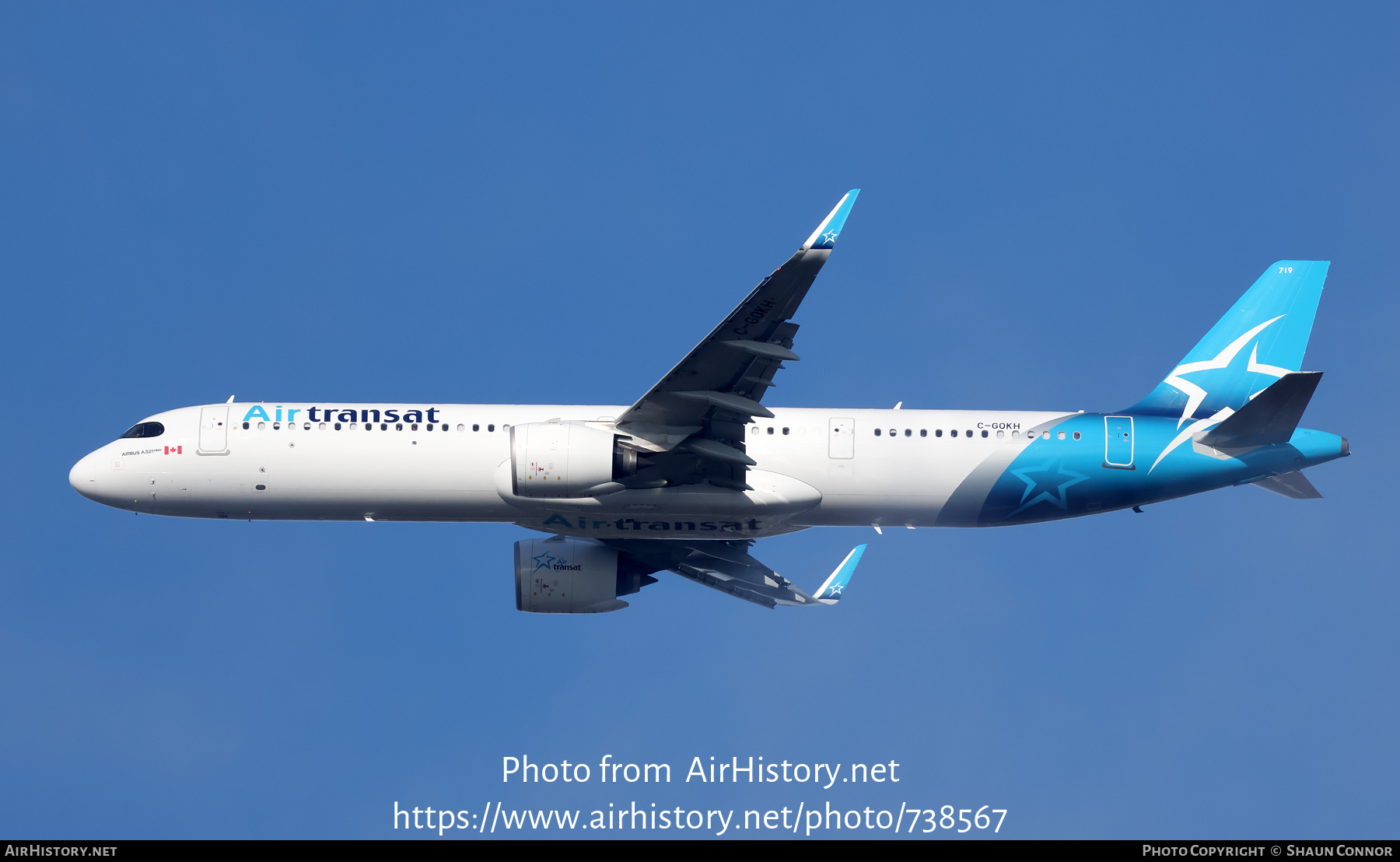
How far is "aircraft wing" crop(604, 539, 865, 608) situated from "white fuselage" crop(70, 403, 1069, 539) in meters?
4.08

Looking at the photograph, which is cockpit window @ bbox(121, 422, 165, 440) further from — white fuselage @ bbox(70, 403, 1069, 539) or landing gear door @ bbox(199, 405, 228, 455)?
landing gear door @ bbox(199, 405, 228, 455)

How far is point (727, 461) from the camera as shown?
33625 millimetres

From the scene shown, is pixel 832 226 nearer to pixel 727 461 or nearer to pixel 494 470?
pixel 727 461

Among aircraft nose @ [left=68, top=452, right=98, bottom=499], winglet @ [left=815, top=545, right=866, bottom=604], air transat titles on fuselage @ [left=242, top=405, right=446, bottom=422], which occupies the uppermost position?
air transat titles on fuselage @ [left=242, top=405, right=446, bottom=422]

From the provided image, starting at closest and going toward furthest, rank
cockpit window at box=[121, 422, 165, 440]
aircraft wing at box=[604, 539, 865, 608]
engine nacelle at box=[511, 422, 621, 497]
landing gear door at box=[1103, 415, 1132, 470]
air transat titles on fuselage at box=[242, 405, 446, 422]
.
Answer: engine nacelle at box=[511, 422, 621, 497] < landing gear door at box=[1103, 415, 1132, 470] < air transat titles on fuselage at box=[242, 405, 446, 422] < cockpit window at box=[121, 422, 165, 440] < aircraft wing at box=[604, 539, 865, 608]

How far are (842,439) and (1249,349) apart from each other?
11804 millimetres

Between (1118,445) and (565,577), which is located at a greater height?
(1118,445)

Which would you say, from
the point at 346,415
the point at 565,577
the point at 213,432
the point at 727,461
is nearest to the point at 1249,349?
the point at 727,461

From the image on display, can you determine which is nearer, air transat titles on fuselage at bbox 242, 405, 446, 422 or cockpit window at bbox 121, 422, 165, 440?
air transat titles on fuselage at bbox 242, 405, 446, 422

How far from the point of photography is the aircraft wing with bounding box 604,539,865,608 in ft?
131

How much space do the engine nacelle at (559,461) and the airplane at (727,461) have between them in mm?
56

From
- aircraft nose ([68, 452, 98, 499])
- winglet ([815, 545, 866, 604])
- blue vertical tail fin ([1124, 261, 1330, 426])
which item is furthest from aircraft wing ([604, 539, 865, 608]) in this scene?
aircraft nose ([68, 452, 98, 499])

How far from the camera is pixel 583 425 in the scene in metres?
33.0
